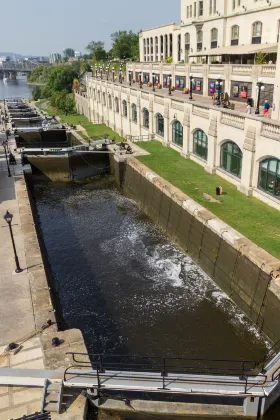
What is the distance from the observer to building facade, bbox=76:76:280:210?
76.5 feet

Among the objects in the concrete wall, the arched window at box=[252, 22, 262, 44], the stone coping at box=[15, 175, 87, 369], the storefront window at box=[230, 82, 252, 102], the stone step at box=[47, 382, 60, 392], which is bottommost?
the concrete wall

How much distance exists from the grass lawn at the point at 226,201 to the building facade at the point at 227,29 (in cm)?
1811

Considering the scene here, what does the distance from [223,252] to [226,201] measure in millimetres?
5640

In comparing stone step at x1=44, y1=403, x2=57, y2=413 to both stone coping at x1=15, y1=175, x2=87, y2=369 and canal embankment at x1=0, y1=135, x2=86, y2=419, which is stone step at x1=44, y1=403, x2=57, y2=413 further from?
stone coping at x1=15, y1=175, x2=87, y2=369

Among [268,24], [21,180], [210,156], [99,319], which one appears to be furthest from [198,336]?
[268,24]

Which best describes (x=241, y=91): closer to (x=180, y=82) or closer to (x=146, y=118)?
(x=146, y=118)

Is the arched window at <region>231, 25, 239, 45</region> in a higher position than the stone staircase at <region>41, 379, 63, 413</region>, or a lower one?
higher

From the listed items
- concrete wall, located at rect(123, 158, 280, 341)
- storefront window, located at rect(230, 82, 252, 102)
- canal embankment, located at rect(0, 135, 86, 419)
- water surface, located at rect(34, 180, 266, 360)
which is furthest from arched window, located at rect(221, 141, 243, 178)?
canal embankment, located at rect(0, 135, 86, 419)

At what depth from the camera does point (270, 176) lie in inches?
921

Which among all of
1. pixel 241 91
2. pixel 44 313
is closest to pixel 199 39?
pixel 241 91

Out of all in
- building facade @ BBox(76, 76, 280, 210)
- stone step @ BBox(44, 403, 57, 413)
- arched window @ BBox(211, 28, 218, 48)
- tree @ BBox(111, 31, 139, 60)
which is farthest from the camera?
tree @ BBox(111, 31, 139, 60)

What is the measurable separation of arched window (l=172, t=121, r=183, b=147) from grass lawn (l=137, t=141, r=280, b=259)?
1630 millimetres

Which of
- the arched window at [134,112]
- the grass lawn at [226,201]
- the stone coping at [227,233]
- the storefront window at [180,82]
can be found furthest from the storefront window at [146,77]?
the stone coping at [227,233]

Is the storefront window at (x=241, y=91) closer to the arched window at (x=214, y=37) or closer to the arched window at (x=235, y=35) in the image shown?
the arched window at (x=235, y=35)
